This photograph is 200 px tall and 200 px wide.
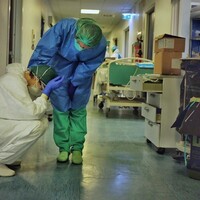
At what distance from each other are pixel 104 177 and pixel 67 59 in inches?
38.3

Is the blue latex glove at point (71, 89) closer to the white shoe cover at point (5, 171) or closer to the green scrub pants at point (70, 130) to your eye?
the green scrub pants at point (70, 130)

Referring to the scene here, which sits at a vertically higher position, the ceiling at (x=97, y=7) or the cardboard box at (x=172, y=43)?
the ceiling at (x=97, y=7)

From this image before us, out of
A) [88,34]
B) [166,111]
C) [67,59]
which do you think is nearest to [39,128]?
[67,59]

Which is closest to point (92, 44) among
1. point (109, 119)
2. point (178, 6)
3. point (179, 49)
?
point (179, 49)

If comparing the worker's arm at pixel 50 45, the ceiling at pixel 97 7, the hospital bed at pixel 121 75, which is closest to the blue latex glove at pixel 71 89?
the worker's arm at pixel 50 45

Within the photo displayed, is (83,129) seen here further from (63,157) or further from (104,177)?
(104,177)

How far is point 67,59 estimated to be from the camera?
2703 mm

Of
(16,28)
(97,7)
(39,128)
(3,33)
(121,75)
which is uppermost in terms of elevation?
(97,7)

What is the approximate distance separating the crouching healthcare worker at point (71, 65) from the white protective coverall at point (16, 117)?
1.13 feet

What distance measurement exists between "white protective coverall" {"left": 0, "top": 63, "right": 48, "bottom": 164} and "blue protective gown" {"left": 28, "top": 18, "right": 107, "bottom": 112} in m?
0.35

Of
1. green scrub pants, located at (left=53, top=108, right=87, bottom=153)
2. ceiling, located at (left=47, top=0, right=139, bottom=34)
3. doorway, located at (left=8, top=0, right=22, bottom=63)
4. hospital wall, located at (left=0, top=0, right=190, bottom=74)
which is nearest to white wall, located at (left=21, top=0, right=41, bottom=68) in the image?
hospital wall, located at (left=0, top=0, right=190, bottom=74)

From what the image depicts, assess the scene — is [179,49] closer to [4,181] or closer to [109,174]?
[109,174]

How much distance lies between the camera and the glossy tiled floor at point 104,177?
6.73ft

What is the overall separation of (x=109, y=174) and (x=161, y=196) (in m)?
0.52
